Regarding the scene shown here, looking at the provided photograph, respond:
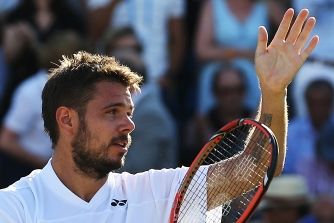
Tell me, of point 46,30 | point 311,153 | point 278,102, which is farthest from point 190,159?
point 278,102

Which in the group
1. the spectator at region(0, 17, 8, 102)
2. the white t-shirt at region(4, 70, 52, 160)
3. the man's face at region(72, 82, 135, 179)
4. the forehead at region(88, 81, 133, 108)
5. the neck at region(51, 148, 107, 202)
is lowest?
the neck at region(51, 148, 107, 202)

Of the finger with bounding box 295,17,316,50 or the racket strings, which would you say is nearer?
the racket strings

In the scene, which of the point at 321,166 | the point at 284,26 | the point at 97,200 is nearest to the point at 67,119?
the point at 97,200

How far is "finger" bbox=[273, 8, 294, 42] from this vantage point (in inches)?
169

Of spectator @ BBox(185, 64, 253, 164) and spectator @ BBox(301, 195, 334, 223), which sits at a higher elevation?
spectator @ BBox(185, 64, 253, 164)

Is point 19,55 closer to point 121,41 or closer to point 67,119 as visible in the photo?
point 121,41

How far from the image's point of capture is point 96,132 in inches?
167

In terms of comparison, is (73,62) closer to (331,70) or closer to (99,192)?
(99,192)

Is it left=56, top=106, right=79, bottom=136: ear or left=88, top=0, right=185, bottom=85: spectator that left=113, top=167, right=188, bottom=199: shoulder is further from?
left=88, top=0, right=185, bottom=85: spectator

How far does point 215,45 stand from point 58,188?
13.9ft

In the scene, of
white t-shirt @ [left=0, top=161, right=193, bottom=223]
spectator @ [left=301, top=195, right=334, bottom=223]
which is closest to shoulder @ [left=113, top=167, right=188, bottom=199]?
white t-shirt @ [left=0, top=161, right=193, bottom=223]

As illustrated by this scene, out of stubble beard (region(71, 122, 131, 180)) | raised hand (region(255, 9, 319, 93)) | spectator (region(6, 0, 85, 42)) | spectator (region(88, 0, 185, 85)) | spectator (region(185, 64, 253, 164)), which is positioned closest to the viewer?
stubble beard (region(71, 122, 131, 180))

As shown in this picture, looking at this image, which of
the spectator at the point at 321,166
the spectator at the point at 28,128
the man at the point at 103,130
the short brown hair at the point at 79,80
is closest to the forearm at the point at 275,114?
the man at the point at 103,130

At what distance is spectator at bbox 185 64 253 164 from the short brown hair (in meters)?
3.68
